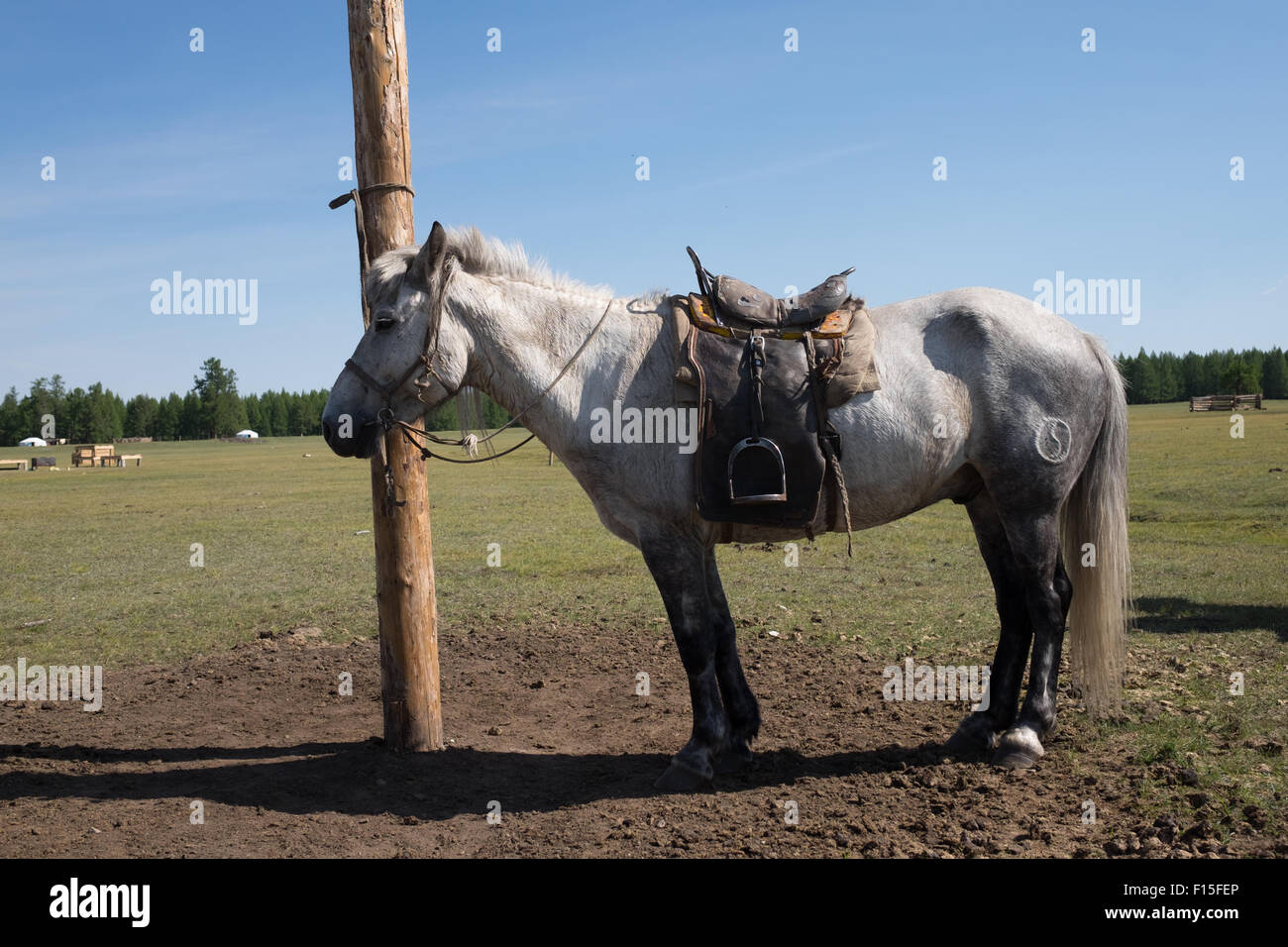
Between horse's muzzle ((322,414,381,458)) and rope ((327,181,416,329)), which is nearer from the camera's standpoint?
horse's muzzle ((322,414,381,458))

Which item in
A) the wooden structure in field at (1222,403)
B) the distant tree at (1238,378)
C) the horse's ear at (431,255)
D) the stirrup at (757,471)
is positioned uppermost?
the distant tree at (1238,378)

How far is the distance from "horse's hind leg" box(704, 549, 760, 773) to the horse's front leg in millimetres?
216

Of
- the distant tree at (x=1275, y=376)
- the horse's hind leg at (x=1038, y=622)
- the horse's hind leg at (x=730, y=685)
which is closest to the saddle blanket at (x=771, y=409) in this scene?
the horse's hind leg at (x=730, y=685)

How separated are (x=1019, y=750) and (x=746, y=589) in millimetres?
5649

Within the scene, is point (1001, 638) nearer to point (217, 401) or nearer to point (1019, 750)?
point (1019, 750)

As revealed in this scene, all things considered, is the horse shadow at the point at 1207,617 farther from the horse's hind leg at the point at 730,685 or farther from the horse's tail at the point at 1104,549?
the horse's hind leg at the point at 730,685

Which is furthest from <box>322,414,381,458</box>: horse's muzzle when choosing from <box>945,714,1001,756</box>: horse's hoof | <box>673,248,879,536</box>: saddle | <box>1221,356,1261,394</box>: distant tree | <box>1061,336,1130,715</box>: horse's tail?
<box>1221,356,1261,394</box>: distant tree

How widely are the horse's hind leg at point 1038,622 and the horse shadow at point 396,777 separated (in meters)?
0.49

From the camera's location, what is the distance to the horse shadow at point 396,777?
500 cm

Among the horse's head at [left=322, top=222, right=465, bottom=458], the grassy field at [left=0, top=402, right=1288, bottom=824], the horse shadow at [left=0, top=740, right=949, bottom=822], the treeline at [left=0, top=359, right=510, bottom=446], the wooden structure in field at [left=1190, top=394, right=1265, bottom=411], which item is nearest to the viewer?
the horse's head at [left=322, top=222, right=465, bottom=458]

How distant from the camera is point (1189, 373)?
381 feet

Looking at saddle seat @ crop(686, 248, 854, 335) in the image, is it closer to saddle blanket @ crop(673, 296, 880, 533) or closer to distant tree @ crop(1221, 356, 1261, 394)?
saddle blanket @ crop(673, 296, 880, 533)

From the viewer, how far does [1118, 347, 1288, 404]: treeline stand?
106312 mm

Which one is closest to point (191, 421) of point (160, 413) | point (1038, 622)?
point (160, 413)
